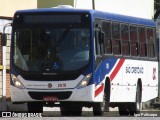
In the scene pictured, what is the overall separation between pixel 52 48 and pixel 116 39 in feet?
10.1

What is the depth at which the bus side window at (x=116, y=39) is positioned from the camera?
2773 centimetres

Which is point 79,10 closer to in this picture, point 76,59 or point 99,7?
point 76,59

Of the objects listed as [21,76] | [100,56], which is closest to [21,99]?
[21,76]

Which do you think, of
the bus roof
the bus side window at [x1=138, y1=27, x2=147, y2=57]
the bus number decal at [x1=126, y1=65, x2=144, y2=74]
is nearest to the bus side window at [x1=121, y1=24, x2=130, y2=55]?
the bus roof

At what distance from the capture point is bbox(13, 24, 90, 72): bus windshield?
2530 cm

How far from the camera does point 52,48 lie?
25562mm

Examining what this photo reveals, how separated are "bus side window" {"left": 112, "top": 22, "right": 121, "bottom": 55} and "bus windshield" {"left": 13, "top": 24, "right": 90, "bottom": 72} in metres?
2.36

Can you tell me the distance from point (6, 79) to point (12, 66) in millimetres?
9347

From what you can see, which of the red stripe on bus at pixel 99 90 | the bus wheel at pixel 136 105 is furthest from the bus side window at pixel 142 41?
the red stripe on bus at pixel 99 90

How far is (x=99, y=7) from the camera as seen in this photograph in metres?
41.4

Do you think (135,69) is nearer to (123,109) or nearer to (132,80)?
(132,80)

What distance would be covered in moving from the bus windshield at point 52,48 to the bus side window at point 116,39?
2364 mm

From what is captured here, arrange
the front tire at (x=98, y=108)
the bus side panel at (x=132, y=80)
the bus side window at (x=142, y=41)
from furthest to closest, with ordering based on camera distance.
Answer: the bus side window at (x=142, y=41), the bus side panel at (x=132, y=80), the front tire at (x=98, y=108)

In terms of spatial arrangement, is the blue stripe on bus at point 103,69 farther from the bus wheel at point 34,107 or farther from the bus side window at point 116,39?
the bus wheel at point 34,107
